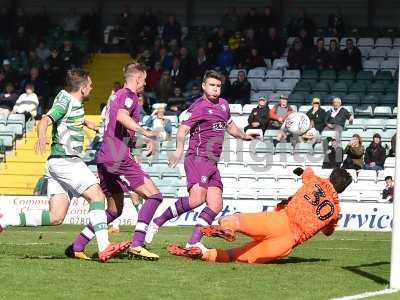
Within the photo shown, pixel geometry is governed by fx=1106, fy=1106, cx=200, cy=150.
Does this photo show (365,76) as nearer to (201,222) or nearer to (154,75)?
(154,75)

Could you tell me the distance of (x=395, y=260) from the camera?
10227 mm

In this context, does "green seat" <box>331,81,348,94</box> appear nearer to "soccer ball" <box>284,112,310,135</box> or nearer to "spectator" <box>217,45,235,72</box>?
"spectator" <box>217,45,235,72</box>

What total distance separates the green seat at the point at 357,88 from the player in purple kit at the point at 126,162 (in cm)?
1822

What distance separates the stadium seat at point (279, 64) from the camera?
31978 millimetres

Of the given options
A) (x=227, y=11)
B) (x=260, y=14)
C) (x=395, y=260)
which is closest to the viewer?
(x=395, y=260)

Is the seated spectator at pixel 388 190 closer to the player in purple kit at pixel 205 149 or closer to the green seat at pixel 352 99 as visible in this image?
the green seat at pixel 352 99

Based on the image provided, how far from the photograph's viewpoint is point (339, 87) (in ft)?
101

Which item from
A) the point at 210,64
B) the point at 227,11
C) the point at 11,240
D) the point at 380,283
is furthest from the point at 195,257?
the point at 227,11

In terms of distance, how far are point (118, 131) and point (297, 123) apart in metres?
14.8

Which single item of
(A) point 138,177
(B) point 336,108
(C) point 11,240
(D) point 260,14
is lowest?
(C) point 11,240

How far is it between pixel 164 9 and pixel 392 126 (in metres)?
11.5

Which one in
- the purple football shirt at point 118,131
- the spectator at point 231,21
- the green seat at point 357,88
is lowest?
the purple football shirt at point 118,131

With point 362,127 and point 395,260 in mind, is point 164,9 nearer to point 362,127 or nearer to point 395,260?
point 362,127

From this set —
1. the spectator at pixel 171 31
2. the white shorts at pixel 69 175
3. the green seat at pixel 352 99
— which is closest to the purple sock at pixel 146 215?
the white shorts at pixel 69 175
